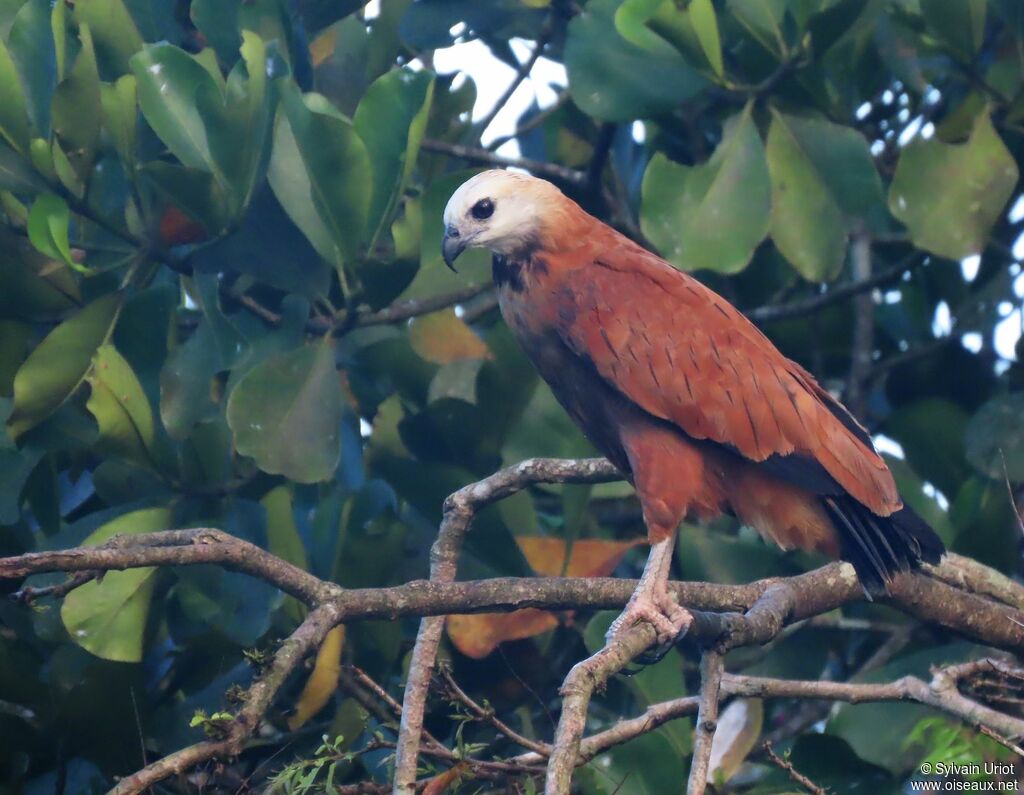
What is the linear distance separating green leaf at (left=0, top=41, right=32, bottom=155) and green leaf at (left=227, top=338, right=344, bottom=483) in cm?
84

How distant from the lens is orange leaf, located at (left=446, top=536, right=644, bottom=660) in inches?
133

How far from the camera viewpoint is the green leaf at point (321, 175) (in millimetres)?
3174

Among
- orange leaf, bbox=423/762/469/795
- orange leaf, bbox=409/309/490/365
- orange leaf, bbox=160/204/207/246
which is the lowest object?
orange leaf, bbox=423/762/469/795

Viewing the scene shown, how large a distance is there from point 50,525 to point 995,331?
307 cm

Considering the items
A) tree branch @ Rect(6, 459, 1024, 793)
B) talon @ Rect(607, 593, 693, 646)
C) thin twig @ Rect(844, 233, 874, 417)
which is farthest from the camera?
thin twig @ Rect(844, 233, 874, 417)

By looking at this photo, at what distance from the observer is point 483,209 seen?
11.7ft

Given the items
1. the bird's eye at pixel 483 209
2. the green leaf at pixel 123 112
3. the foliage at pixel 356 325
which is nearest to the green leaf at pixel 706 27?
the foliage at pixel 356 325

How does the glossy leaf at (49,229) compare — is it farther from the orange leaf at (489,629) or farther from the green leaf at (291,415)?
the orange leaf at (489,629)

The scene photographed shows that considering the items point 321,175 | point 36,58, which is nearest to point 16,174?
point 36,58

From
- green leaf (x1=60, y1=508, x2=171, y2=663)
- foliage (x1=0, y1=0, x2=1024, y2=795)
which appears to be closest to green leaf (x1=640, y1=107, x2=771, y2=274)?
foliage (x1=0, y1=0, x2=1024, y2=795)

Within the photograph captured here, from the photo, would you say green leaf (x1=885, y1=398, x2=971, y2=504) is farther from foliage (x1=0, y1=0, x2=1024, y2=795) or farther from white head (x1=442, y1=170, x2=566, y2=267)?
white head (x1=442, y1=170, x2=566, y2=267)

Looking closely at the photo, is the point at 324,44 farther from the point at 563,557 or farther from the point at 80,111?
the point at 563,557

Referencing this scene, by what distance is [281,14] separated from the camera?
3520mm

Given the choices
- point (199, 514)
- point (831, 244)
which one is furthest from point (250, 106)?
point (831, 244)
